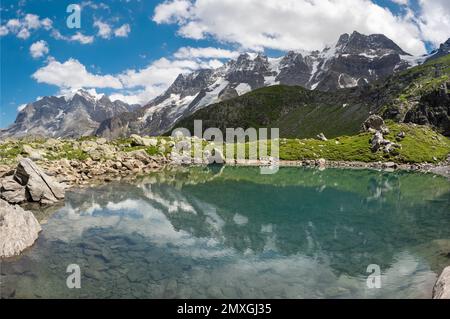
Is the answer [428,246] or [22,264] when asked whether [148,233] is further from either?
[428,246]

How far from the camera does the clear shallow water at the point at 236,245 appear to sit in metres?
25.5

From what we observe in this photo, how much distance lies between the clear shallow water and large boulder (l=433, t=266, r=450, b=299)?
Answer: 3.48 feet

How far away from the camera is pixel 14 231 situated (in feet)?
110

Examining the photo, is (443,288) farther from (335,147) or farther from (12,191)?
(335,147)

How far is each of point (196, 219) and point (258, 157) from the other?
3544 inches

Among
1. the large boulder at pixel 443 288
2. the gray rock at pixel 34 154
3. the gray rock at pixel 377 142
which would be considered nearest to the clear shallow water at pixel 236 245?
the large boulder at pixel 443 288

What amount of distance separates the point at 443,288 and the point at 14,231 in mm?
35533

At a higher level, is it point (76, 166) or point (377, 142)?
point (377, 142)

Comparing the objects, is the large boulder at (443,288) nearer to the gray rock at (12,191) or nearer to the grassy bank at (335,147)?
the gray rock at (12,191)

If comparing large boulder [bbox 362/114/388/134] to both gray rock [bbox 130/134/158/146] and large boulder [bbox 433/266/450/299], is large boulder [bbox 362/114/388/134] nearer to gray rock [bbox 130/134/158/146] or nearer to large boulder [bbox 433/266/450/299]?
gray rock [bbox 130/134/158/146]

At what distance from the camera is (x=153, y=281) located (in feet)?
86.7

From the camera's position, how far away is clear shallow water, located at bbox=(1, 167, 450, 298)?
25.5 meters

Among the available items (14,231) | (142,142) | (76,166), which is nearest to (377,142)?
(142,142)
